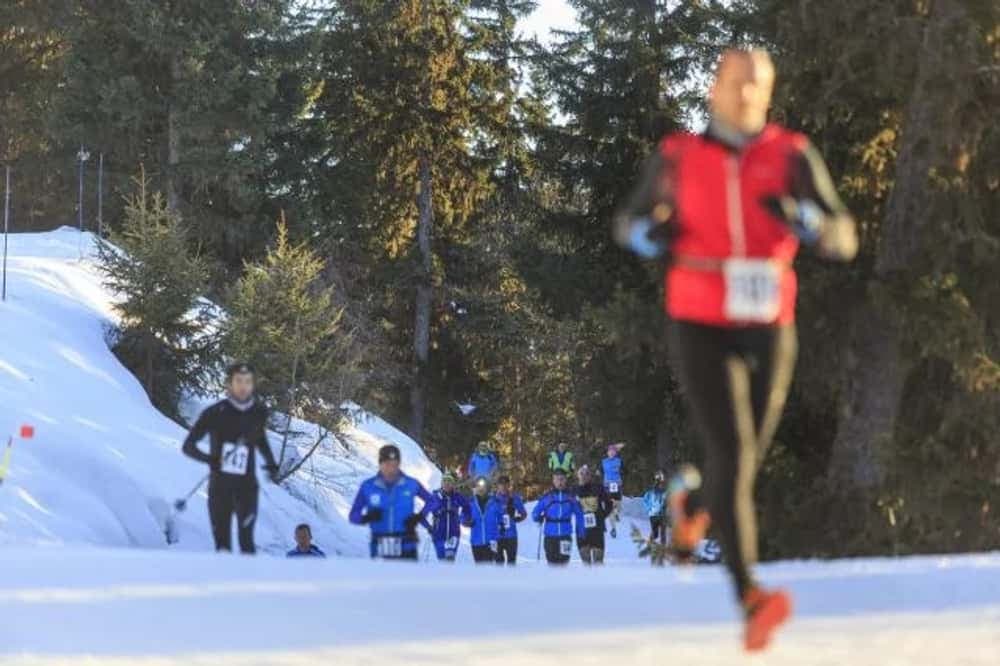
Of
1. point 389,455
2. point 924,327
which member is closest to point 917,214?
point 924,327

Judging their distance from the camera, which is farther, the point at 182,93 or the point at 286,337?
the point at 182,93

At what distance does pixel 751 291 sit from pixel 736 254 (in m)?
0.16

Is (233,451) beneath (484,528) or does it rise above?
above

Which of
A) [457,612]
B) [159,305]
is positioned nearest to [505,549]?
[159,305]

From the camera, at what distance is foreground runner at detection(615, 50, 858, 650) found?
505 centimetres

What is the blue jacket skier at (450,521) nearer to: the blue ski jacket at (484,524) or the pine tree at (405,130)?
the blue ski jacket at (484,524)

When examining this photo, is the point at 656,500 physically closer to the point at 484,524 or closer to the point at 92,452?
the point at 484,524

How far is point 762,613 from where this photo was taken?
5082 mm

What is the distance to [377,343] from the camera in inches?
1644

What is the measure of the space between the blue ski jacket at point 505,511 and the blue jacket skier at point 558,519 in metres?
0.31

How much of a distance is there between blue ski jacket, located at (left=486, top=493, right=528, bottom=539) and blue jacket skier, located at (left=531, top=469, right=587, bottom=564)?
313mm

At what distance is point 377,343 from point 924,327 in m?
28.3

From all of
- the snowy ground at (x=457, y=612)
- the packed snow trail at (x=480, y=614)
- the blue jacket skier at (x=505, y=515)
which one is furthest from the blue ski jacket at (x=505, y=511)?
the packed snow trail at (x=480, y=614)

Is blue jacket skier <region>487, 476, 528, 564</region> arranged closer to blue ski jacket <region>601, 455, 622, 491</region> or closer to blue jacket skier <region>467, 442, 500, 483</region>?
blue jacket skier <region>467, 442, 500, 483</region>
